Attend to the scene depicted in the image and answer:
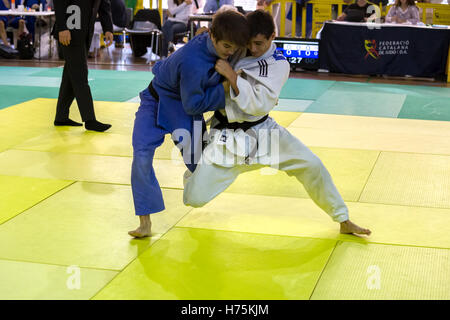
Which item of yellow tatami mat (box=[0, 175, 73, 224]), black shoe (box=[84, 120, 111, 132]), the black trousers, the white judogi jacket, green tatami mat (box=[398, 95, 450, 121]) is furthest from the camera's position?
green tatami mat (box=[398, 95, 450, 121])

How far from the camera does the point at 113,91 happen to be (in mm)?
10297

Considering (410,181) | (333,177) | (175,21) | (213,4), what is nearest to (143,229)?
(333,177)

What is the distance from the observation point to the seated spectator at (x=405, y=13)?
12.9 meters

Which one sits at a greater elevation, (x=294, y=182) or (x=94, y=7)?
(x=94, y=7)

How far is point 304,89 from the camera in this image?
1088 cm

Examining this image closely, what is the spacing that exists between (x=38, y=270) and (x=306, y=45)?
393 inches

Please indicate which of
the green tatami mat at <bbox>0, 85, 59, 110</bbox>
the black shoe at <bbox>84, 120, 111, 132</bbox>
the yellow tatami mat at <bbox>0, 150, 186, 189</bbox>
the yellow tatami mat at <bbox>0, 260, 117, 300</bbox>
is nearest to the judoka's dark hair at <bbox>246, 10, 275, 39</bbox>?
the yellow tatami mat at <bbox>0, 260, 117, 300</bbox>

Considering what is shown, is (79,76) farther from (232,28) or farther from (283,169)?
(232,28)

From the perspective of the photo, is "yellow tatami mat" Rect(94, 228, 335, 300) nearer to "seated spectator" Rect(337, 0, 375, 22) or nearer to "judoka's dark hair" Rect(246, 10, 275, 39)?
"judoka's dark hair" Rect(246, 10, 275, 39)

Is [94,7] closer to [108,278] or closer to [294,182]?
[294,182]

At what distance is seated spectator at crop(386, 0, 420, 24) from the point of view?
12910mm

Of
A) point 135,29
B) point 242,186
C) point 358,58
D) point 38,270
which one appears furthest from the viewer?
point 135,29

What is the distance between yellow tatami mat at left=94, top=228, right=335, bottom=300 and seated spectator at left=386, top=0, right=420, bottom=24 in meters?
9.84

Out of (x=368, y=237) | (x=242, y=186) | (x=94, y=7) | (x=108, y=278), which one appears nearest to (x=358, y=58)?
(x=94, y=7)
